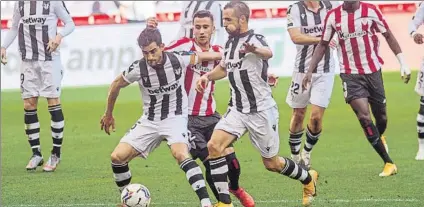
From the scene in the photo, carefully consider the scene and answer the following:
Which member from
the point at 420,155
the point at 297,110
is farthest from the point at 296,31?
the point at 420,155

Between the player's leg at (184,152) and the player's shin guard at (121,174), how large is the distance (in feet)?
1.46

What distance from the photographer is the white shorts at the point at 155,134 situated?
9859mm

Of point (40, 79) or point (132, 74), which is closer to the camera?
point (132, 74)

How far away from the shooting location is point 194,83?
10789 millimetres

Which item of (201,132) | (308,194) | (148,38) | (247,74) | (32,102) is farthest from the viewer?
(32,102)

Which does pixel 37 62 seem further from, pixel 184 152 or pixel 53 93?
pixel 184 152

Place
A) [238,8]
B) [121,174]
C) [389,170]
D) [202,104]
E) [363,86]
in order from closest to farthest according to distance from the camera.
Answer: [238,8] < [121,174] < [202,104] < [389,170] < [363,86]

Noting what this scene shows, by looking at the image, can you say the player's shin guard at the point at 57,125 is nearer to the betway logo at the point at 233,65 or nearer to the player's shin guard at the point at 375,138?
the player's shin guard at the point at 375,138

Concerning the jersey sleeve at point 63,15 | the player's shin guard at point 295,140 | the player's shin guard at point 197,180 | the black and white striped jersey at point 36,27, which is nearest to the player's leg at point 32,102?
the black and white striped jersey at point 36,27

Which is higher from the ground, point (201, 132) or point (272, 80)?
point (272, 80)

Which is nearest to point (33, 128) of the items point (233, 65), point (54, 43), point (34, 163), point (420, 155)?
point (34, 163)

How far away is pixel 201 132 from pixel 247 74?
2.80ft

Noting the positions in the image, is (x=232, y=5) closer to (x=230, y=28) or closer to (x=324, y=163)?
(x=230, y=28)

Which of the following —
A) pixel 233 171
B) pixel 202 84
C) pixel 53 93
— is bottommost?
pixel 53 93
